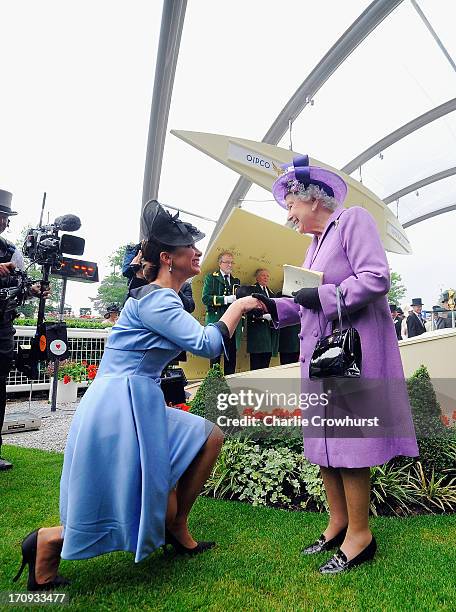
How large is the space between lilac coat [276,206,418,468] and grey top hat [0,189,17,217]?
9.39 feet

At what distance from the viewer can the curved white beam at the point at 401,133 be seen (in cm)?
1234

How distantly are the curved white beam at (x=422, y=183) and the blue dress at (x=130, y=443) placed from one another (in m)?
17.1

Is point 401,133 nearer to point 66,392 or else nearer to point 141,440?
point 66,392

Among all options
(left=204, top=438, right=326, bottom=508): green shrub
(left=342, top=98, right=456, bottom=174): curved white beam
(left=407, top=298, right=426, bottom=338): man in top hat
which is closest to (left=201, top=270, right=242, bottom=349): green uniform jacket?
(left=204, top=438, right=326, bottom=508): green shrub

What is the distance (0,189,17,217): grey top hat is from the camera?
376cm

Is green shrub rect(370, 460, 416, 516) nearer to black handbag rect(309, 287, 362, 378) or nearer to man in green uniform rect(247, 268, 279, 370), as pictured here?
black handbag rect(309, 287, 362, 378)

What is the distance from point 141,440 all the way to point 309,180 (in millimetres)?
1543

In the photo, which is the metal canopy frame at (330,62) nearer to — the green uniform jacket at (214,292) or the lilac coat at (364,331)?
the green uniform jacket at (214,292)

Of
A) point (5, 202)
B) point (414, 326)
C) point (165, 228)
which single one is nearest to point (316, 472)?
point (165, 228)

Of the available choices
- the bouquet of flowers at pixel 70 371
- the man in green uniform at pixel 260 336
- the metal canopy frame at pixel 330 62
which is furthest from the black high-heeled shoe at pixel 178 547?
the bouquet of flowers at pixel 70 371

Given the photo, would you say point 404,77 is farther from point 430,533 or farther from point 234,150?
point 430,533

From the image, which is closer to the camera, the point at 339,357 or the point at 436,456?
the point at 339,357

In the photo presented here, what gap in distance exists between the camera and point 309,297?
2.09 m

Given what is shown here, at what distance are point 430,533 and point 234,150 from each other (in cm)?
539
